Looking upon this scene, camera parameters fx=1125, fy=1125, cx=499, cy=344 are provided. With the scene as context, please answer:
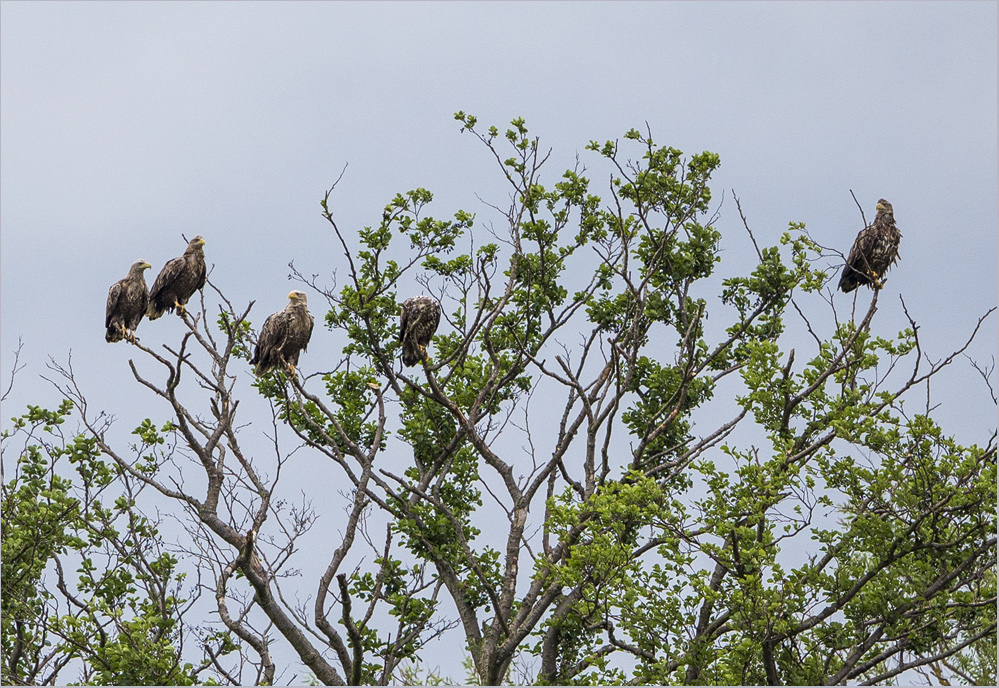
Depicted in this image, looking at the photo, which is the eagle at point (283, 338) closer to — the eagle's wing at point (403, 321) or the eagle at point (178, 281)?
the eagle at point (178, 281)

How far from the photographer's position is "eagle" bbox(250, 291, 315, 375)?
37.6ft

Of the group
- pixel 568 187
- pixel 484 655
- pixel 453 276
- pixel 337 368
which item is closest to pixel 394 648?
pixel 484 655

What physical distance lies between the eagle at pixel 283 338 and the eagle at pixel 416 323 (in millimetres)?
1173

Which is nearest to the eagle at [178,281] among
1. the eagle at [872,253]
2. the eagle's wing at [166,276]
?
the eagle's wing at [166,276]

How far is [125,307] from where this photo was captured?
11.6m

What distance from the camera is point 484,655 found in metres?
11.8

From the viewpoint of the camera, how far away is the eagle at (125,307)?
11.5m

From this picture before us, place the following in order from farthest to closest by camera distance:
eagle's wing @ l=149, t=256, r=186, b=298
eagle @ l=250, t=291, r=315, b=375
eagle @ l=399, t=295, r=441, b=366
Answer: eagle @ l=399, t=295, r=441, b=366, eagle's wing @ l=149, t=256, r=186, b=298, eagle @ l=250, t=291, r=315, b=375

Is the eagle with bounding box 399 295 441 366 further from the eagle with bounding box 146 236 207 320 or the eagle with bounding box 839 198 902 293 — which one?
the eagle with bounding box 839 198 902 293

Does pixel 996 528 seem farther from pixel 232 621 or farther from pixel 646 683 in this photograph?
pixel 232 621

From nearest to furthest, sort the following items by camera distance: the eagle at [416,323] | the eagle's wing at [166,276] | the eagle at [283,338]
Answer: the eagle at [283,338]
the eagle's wing at [166,276]
the eagle at [416,323]

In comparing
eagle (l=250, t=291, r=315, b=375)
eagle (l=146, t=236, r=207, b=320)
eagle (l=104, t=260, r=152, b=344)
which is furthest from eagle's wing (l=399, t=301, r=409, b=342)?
eagle (l=104, t=260, r=152, b=344)

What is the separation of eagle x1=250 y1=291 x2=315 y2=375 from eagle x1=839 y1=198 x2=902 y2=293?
5.58 metres

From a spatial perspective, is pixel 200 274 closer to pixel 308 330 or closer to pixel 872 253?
pixel 308 330
